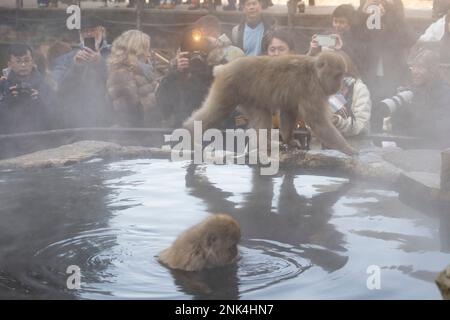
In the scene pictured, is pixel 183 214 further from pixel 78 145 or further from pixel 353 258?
pixel 78 145

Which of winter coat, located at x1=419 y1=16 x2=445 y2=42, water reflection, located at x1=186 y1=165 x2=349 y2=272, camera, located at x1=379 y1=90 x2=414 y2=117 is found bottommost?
water reflection, located at x1=186 y1=165 x2=349 y2=272

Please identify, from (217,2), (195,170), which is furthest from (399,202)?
(217,2)

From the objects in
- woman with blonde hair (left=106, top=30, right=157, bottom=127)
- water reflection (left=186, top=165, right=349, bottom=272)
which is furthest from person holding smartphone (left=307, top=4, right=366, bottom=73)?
water reflection (left=186, top=165, right=349, bottom=272)

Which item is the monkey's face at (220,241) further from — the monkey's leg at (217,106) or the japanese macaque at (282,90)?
the monkey's leg at (217,106)

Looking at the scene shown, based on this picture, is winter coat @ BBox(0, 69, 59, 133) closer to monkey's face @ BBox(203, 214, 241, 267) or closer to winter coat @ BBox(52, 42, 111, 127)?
winter coat @ BBox(52, 42, 111, 127)

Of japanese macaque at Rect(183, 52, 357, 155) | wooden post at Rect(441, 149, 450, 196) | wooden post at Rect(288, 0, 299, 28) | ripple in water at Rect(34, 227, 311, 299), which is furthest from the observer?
wooden post at Rect(288, 0, 299, 28)

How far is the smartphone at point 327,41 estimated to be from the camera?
23.5 feet

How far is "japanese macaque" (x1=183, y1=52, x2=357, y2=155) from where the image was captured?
6.39m

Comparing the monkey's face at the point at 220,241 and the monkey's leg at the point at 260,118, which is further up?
the monkey's leg at the point at 260,118

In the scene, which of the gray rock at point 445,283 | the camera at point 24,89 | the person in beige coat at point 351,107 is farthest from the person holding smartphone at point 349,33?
the gray rock at point 445,283

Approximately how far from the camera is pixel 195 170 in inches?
238

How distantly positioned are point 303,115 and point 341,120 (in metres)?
0.45

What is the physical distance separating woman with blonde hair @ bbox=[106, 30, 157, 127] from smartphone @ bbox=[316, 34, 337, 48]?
5.41 feet

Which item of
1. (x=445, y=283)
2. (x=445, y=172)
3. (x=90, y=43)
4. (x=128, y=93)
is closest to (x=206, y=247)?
(x=445, y=283)
